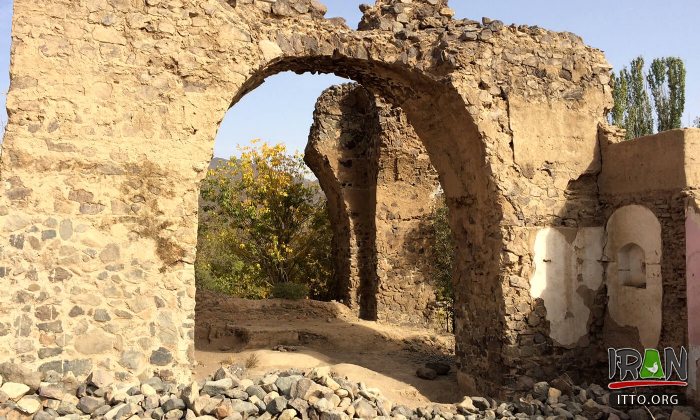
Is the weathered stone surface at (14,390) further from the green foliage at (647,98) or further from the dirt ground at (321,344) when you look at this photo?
the green foliage at (647,98)

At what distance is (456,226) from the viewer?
784 cm

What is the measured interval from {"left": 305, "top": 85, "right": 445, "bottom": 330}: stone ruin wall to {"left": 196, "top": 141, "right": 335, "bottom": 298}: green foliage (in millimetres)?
1796

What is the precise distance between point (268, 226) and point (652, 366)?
10.6 m

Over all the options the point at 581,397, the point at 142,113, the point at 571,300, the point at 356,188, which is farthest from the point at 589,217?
the point at 356,188

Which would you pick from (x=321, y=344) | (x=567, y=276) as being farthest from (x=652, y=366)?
(x=321, y=344)

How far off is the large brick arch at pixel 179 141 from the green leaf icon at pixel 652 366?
1.03 metres

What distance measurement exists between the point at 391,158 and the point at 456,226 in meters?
5.05

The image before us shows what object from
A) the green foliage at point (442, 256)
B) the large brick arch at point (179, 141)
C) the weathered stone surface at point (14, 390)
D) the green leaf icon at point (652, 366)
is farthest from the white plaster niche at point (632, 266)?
the weathered stone surface at point (14, 390)

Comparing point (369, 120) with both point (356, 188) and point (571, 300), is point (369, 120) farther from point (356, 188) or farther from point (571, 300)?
point (571, 300)

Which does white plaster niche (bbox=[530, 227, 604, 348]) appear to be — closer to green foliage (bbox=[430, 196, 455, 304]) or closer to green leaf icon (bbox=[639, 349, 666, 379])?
green leaf icon (bbox=[639, 349, 666, 379])

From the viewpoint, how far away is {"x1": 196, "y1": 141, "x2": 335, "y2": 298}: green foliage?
49.7 feet

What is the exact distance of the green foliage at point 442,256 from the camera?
12.7 metres

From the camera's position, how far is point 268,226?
49.9 feet

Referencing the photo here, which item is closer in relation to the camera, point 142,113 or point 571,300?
Answer: point 142,113
